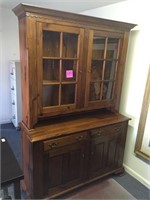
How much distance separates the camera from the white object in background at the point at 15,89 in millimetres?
3117

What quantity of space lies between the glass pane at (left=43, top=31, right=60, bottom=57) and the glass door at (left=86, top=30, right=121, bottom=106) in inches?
14.7

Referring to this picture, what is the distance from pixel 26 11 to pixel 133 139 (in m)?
1.91

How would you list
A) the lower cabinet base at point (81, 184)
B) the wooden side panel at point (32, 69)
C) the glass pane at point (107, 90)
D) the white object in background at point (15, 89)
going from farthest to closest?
the white object in background at point (15, 89), the glass pane at point (107, 90), the lower cabinet base at point (81, 184), the wooden side panel at point (32, 69)

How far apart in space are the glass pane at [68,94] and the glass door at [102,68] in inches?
7.2

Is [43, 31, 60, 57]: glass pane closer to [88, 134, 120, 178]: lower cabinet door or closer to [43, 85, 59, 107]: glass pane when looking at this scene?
[43, 85, 59, 107]: glass pane

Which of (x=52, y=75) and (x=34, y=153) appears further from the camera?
(x=52, y=75)

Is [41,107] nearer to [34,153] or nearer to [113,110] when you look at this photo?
[34,153]

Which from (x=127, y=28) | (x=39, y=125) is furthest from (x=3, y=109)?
(x=127, y=28)

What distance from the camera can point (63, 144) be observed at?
67.6 inches

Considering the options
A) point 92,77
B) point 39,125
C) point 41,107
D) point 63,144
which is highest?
point 92,77

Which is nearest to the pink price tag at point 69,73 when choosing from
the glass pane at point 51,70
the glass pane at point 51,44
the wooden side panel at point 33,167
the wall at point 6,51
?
the glass pane at point 51,70

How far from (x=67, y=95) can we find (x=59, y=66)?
331mm

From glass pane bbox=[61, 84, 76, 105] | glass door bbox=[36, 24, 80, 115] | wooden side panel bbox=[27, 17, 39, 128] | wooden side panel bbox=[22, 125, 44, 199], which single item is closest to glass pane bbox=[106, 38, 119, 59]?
glass door bbox=[36, 24, 80, 115]

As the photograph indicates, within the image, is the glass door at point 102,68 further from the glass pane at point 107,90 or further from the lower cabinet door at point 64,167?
the lower cabinet door at point 64,167
